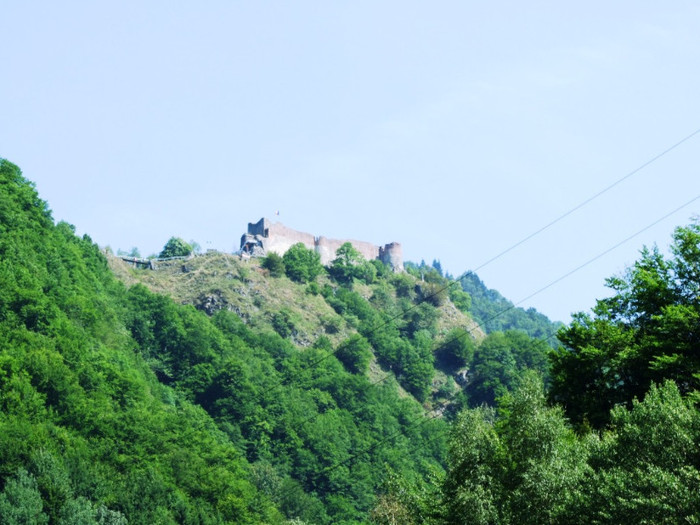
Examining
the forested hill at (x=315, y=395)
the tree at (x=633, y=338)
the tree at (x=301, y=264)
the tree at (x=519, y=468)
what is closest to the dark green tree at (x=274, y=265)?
the forested hill at (x=315, y=395)

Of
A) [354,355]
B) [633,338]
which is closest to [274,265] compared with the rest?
[354,355]

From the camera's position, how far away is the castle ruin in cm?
15700

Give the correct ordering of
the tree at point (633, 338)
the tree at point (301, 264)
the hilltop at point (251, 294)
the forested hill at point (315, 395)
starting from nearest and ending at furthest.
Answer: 1. the forested hill at point (315, 395)
2. the tree at point (633, 338)
3. the hilltop at point (251, 294)
4. the tree at point (301, 264)

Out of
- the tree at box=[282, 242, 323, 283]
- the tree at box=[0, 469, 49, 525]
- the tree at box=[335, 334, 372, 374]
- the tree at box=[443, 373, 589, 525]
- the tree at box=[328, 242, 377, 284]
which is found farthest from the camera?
the tree at box=[328, 242, 377, 284]

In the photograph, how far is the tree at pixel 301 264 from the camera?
15300cm

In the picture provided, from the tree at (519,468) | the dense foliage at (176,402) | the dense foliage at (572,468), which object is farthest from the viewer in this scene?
the dense foliage at (176,402)

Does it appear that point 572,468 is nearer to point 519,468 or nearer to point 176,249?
point 519,468

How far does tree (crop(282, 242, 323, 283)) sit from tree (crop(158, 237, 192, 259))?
11.8 metres

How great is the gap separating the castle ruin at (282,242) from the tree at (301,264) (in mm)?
2654

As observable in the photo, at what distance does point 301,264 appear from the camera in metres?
154

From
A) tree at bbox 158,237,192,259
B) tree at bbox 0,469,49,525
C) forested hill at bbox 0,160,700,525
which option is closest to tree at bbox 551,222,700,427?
forested hill at bbox 0,160,700,525

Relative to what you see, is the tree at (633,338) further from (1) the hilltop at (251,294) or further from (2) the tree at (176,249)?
(2) the tree at (176,249)

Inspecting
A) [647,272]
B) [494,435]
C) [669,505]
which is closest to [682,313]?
[647,272]

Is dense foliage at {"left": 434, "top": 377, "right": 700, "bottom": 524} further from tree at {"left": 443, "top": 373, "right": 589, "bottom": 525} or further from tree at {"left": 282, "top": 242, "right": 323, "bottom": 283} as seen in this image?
tree at {"left": 282, "top": 242, "right": 323, "bottom": 283}
